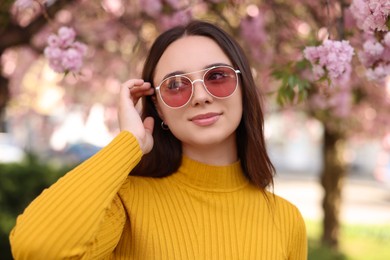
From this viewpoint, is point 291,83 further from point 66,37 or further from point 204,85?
point 66,37

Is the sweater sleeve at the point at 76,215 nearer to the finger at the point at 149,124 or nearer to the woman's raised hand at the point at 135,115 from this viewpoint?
the woman's raised hand at the point at 135,115

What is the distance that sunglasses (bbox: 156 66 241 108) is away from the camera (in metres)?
1.58

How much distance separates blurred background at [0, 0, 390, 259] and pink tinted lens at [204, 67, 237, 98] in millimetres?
469

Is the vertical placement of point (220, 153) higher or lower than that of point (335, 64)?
lower

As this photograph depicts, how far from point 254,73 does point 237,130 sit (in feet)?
4.46

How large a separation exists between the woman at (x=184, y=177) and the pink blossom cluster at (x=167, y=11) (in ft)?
3.33

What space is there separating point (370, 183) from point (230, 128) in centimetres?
1709

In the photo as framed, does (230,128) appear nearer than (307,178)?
Yes

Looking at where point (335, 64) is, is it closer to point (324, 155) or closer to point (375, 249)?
point (324, 155)

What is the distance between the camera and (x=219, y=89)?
5.20ft

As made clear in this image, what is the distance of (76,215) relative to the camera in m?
1.29

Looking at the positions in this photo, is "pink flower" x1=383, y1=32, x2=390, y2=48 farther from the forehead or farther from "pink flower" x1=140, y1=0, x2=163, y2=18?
"pink flower" x1=140, y1=0, x2=163, y2=18

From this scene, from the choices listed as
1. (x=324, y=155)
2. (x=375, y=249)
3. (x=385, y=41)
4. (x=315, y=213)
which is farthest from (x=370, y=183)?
(x=385, y=41)

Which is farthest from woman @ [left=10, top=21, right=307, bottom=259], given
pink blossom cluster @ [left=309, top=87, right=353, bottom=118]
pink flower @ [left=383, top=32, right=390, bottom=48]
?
pink blossom cluster @ [left=309, top=87, right=353, bottom=118]
